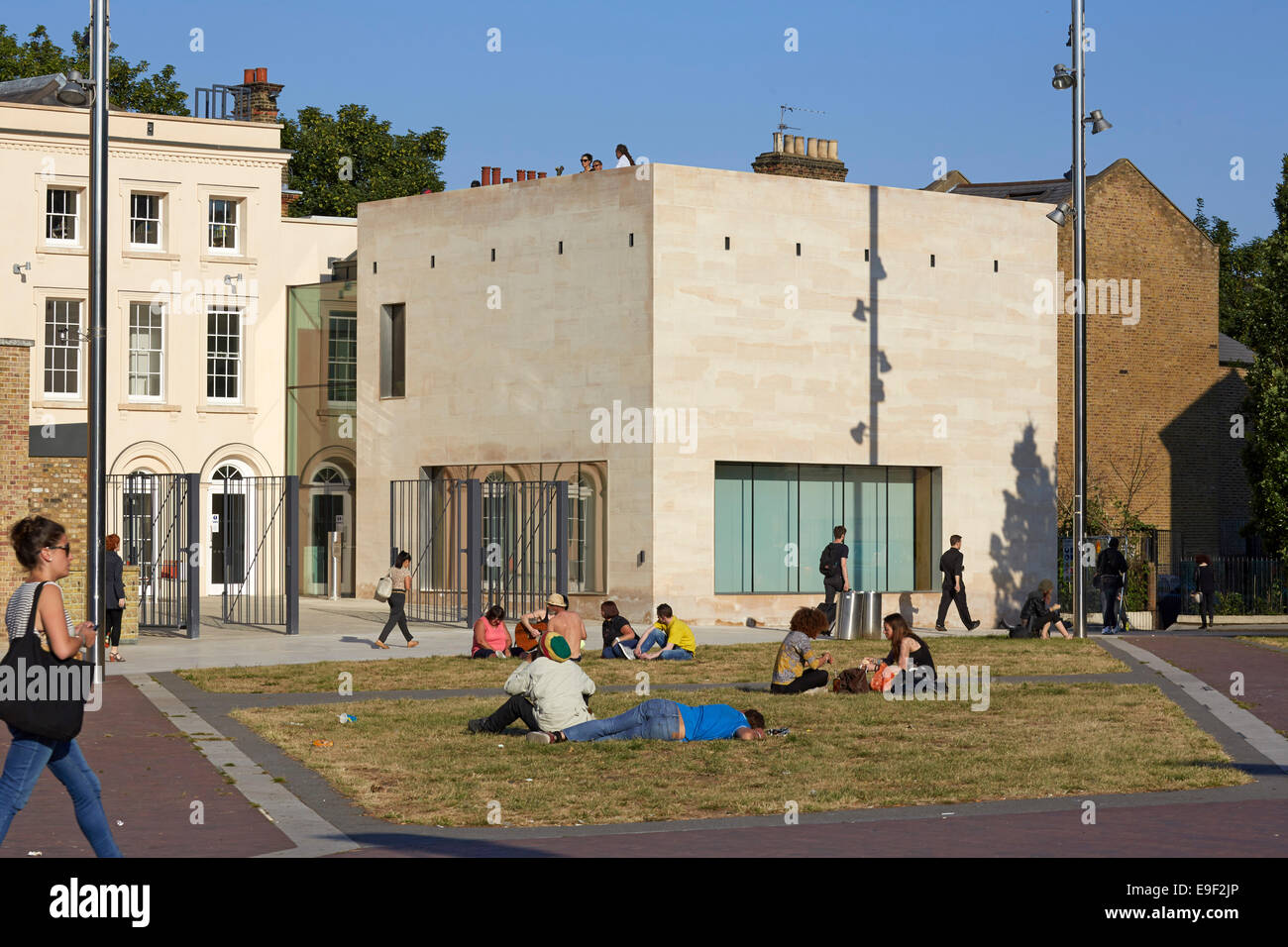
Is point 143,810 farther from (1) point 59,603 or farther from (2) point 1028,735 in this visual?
(2) point 1028,735

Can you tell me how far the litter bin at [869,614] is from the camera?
29172 mm

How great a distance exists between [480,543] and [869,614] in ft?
21.9

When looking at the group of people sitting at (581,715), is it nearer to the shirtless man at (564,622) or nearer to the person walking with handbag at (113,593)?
the shirtless man at (564,622)

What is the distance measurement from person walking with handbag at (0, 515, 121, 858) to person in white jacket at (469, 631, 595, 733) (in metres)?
6.36

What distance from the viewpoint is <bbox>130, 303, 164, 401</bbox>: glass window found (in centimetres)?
4003

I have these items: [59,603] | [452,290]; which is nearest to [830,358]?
[452,290]

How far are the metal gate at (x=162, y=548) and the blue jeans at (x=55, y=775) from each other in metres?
17.9

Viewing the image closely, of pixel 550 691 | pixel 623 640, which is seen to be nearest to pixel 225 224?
pixel 623 640

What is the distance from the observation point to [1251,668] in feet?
75.7

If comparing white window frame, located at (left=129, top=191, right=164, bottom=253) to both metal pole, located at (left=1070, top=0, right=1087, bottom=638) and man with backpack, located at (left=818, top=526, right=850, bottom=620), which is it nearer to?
man with backpack, located at (left=818, top=526, right=850, bottom=620)

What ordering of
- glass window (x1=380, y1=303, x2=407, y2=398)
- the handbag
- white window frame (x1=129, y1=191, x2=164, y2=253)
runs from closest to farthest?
the handbag < glass window (x1=380, y1=303, x2=407, y2=398) < white window frame (x1=129, y1=191, x2=164, y2=253)

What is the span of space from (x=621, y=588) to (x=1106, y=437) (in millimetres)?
18450

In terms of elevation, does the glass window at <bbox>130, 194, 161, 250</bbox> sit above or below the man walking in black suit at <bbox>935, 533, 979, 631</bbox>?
above

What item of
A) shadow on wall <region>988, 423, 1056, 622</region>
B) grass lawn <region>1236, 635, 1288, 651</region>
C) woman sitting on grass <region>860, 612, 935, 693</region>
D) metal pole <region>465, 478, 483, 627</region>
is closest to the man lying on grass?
woman sitting on grass <region>860, 612, 935, 693</region>
